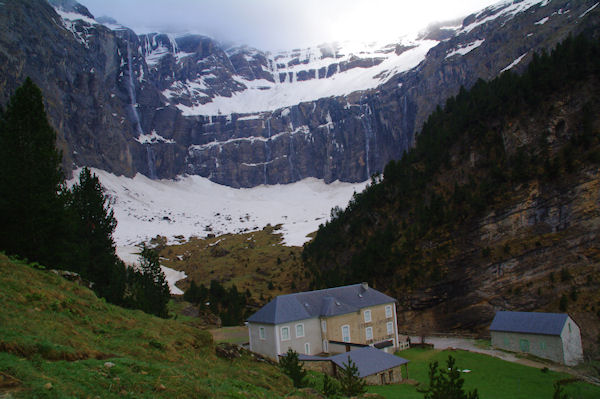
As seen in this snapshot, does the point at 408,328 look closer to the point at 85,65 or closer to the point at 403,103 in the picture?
the point at 403,103

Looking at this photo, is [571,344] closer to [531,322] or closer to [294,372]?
[531,322]

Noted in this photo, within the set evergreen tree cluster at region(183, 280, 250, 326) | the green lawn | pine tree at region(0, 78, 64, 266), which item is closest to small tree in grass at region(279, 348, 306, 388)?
the green lawn

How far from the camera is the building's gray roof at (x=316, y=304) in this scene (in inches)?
1415

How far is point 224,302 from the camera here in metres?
64.8

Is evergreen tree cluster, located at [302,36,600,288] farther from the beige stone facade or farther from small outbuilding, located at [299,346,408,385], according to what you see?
small outbuilding, located at [299,346,408,385]

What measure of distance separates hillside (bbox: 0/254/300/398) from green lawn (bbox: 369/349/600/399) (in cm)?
1160

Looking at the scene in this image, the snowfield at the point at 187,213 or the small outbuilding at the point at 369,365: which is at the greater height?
the snowfield at the point at 187,213

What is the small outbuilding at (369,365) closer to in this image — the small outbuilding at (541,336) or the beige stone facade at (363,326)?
the beige stone facade at (363,326)

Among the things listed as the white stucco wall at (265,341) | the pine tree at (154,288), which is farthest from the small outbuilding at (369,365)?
the pine tree at (154,288)

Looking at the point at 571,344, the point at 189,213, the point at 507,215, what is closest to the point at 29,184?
the point at 571,344

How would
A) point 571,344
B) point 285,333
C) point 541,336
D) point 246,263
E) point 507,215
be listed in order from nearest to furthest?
point 571,344
point 541,336
point 285,333
point 507,215
point 246,263

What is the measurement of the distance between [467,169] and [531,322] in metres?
22.7

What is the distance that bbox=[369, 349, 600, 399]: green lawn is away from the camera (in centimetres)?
2389

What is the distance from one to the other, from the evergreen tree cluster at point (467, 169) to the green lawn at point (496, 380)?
47.3 ft
